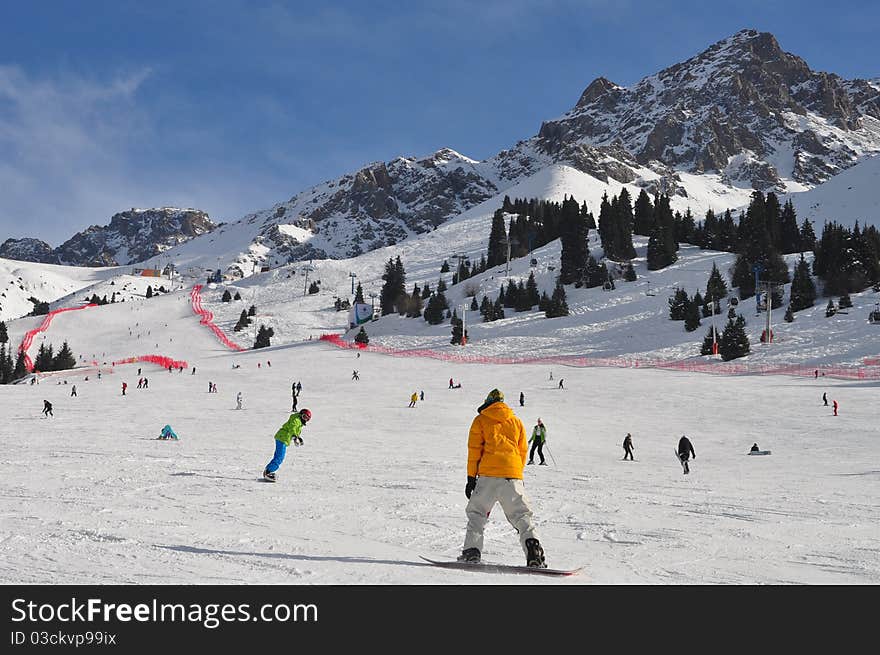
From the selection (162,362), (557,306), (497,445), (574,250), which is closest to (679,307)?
(557,306)

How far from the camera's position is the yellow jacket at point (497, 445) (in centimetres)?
656

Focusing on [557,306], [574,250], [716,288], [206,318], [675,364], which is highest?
[574,250]

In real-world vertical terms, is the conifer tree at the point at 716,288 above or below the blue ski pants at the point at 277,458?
above

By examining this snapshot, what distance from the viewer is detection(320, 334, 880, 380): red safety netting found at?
1698 inches

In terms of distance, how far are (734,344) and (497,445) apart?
167 feet

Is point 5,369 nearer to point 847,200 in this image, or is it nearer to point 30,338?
point 30,338

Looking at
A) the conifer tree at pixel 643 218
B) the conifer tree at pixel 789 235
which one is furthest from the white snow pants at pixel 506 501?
the conifer tree at pixel 643 218

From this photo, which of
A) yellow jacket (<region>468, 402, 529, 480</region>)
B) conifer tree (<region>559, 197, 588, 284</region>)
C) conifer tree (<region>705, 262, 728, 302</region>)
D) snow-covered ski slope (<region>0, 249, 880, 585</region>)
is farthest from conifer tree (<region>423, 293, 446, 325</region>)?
yellow jacket (<region>468, 402, 529, 480</region>)

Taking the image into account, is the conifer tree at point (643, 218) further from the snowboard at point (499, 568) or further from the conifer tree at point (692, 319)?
the snowboard at point (499, 568)

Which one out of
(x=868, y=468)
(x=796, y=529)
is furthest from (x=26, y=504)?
(x=868, y=468)

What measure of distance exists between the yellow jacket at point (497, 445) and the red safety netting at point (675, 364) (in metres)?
42.2

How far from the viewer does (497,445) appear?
6582 millimetres
